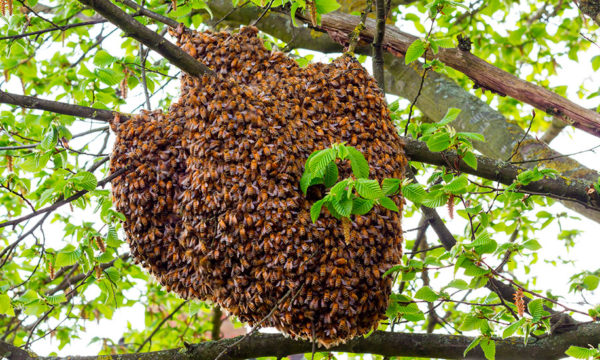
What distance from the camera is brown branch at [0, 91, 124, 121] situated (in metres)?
2.98

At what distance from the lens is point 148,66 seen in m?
4.24

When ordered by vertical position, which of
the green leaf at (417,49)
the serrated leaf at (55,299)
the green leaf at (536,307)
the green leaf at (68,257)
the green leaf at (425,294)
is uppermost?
the green leaf at (417,49)

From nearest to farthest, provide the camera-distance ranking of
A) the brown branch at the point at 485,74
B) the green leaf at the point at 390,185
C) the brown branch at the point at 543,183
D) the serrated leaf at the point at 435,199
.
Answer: the green leaf at the point at 390,185, the serrated leaf at the point at 435,199, the brown branch at the point at 543,183, the brown branch at the point at 485,74

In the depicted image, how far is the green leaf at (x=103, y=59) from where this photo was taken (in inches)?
135

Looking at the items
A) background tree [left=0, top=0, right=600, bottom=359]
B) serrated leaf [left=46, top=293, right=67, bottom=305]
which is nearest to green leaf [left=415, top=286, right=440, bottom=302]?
background tree [left=0, top=0, right=600, bottom=359]

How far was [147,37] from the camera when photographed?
279cm

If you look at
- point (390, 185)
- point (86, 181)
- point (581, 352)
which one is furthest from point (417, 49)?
point (86, 181)

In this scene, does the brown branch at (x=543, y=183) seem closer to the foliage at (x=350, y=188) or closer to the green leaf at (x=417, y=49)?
the green leaf at (x=417, y=49)

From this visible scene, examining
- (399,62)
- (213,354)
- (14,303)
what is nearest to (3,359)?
(14,303)

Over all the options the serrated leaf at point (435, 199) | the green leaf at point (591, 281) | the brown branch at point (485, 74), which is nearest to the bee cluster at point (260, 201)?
the serrated leaf at point (435, 199)

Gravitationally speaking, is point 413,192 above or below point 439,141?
below

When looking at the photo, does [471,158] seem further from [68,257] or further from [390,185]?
[68,257]

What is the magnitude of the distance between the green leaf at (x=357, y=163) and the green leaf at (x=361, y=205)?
106mm

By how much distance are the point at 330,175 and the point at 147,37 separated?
3.74ft
